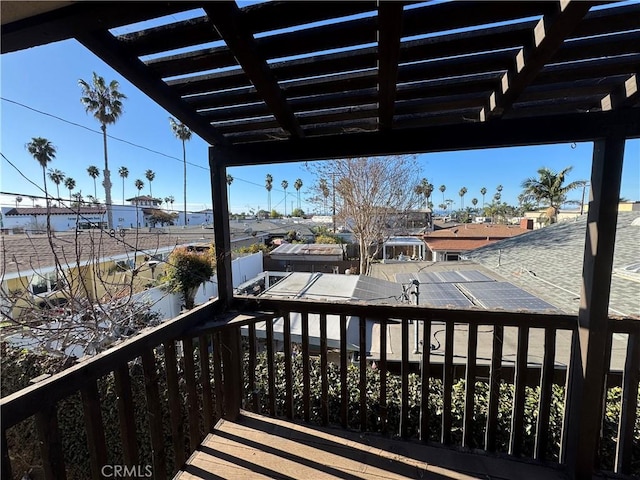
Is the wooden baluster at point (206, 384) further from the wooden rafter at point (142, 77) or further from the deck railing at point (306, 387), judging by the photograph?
the wooden rafter at point (142, 77)

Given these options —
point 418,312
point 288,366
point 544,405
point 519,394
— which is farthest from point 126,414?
point 544,405

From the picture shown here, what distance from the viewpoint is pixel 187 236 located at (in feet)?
18.8

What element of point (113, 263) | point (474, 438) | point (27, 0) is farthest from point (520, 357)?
point (113, 263)

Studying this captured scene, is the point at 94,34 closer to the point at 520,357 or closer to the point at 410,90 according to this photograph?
the point at 410,90

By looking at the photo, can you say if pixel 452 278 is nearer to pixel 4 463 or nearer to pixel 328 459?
pixel 328 459

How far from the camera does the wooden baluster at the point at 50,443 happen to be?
1013mm

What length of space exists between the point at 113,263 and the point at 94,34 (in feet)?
14.9

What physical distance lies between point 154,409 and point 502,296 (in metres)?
5.75

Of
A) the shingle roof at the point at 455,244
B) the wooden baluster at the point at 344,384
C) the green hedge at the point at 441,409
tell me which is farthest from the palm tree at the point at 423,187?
the wooden baluster at the point at 344,384

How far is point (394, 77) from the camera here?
124 cm

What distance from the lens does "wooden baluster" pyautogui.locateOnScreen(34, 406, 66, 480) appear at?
1013 mm

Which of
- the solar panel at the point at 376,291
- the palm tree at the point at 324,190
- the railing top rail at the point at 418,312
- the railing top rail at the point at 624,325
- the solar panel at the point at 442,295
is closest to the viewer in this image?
the railing top rail at the point at 624,325

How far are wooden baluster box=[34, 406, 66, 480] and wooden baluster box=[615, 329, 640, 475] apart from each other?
2699 millimetres

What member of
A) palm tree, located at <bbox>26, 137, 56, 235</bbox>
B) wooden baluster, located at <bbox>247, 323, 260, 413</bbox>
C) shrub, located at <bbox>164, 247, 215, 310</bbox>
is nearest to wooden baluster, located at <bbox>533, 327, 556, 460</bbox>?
wooden baluster, located at <bbox>247, 323, 260, 413</bbox>
